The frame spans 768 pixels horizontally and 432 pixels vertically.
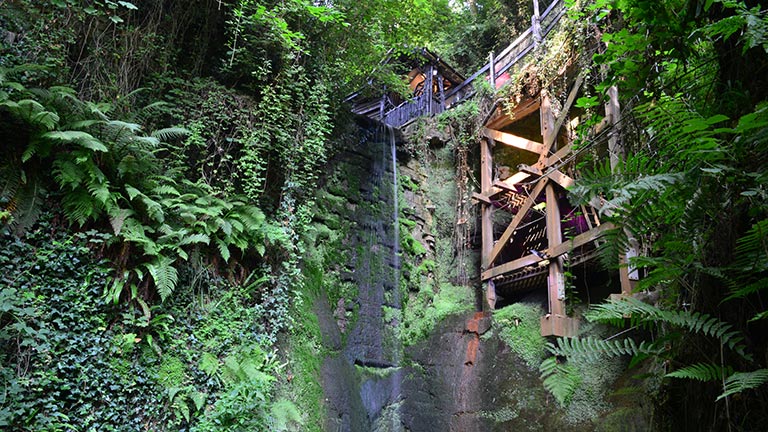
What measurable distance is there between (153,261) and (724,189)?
4.71m

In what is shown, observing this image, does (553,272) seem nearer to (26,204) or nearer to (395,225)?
(395,225)

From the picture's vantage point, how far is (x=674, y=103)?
209cm

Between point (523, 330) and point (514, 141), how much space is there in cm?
325

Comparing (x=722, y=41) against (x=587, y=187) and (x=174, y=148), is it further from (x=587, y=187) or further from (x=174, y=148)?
(x=174, y=148)

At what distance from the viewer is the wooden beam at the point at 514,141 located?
7.76 m

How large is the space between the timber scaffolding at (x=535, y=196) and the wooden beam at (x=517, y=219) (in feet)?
0.05

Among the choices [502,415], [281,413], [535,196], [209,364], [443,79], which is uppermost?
[443,79]

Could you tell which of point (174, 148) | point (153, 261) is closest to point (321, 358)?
point (153, 261)

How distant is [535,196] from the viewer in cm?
720

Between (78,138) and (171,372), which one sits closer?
(78,138)

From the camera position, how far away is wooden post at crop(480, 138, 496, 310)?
7918 mm

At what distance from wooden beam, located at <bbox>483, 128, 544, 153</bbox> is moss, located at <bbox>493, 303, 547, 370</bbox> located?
2.50 m

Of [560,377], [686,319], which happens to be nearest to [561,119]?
[560,377]

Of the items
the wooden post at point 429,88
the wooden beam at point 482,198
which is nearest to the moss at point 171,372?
the wooden beam at point 482,198
